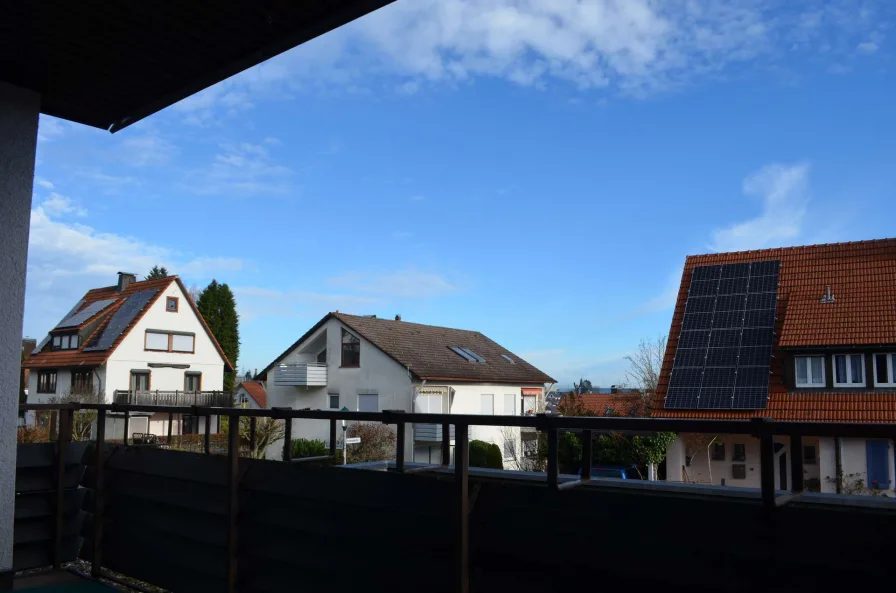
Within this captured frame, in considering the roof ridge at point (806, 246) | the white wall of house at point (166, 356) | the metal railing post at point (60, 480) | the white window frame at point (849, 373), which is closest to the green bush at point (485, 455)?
the roof ridge at point (806, 246)

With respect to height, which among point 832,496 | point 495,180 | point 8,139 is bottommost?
point 832,496

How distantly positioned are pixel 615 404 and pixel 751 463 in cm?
913

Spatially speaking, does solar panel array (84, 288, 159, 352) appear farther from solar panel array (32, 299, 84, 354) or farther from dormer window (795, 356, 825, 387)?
dormer window (795, 356, 825, 387)

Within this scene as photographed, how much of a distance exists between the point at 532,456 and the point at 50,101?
51.1ft

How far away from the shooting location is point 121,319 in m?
30.5

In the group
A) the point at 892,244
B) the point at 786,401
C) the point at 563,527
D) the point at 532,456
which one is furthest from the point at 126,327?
the point at 563,527

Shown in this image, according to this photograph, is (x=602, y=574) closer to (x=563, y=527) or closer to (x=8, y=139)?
(x=563, y=527)

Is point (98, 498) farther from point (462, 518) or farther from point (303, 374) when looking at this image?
point (303, 374)

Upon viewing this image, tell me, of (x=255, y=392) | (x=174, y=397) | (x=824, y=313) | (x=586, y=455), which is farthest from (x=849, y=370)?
(x=255, y=392)

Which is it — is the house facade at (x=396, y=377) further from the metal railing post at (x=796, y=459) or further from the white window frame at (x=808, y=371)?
the metal railing post at (x=796, y=459)

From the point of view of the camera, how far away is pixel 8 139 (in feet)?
13.8

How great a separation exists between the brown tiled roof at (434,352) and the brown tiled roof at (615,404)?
265cm

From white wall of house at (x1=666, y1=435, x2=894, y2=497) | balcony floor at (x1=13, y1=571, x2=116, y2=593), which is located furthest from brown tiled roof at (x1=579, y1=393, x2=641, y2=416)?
balcony floor at (x1=13, y1=571, x2=116, y2=593)

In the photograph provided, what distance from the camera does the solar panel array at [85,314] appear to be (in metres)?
31.9
